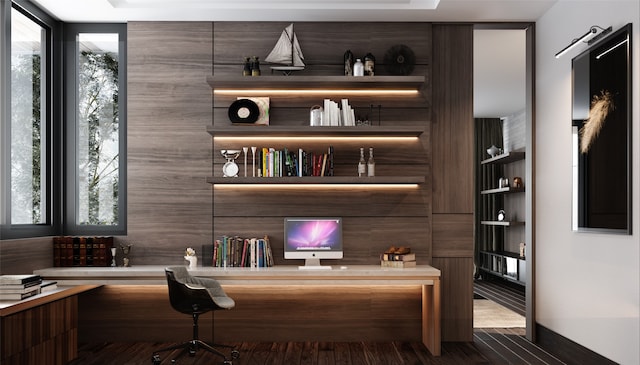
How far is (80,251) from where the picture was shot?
5195 millimetres

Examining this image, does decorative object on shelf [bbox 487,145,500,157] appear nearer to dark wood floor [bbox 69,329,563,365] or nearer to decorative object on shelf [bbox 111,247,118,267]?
dark wood floor [bbox 69,329,563,365]

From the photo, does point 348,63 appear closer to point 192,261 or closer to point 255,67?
point 255,67

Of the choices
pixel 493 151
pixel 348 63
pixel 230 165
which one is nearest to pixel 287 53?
pixel 348 63

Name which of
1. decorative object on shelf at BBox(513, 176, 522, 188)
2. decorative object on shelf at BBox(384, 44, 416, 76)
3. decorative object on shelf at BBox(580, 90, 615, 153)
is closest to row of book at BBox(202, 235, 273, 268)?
decorative object on shelf at BBox(384, 44, 416, 76)

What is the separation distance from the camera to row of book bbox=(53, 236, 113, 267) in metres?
5.17

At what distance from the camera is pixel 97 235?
5445mm

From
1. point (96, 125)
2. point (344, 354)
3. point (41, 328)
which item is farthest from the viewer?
point (96, 125)

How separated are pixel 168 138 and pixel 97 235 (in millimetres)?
1083

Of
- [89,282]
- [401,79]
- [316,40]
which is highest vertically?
[316,40]

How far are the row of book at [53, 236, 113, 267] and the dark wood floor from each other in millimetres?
702

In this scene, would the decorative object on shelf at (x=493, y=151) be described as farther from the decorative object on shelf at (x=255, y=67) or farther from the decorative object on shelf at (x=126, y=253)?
the decorative object on shelf at (x=126, y=253)

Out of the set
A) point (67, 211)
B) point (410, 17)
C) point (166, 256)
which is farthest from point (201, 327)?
point (410, 17)

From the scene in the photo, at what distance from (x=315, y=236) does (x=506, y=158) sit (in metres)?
5.08

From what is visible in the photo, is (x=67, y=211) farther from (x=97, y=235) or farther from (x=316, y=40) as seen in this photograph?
(x=316, y=40)
